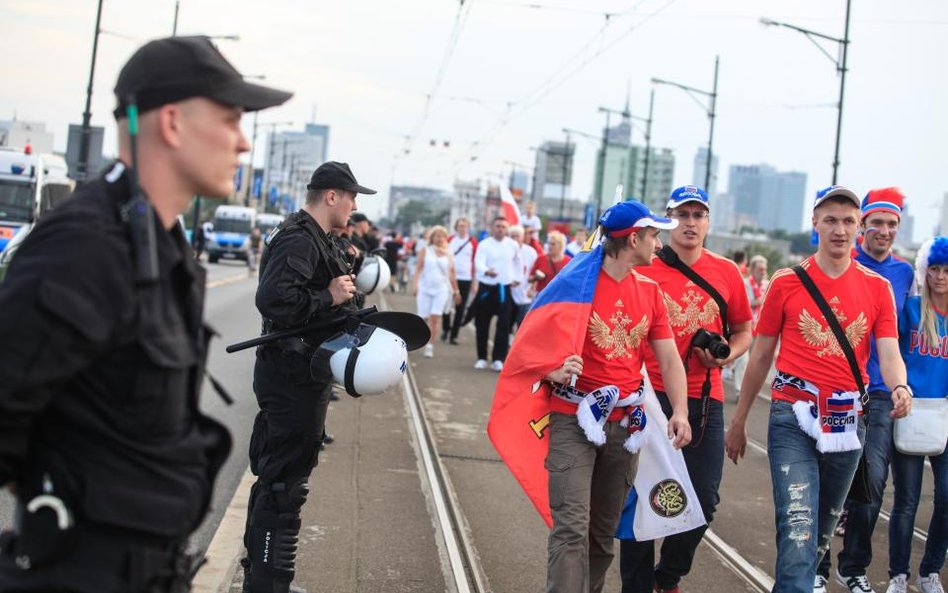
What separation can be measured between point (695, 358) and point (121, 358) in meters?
4.01

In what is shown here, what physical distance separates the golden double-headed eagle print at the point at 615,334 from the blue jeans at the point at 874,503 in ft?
6.44

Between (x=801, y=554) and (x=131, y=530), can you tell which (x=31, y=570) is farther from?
(x=801, y=554)

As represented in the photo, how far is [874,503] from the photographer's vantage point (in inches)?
249

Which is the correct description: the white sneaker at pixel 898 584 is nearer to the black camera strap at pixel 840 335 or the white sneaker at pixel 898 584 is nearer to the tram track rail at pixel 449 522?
the black camera strap at pixel 840 335

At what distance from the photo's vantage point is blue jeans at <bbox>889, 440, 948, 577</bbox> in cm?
639

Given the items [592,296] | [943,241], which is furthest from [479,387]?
[592,296]

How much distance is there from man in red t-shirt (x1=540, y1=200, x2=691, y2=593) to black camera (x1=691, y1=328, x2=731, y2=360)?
39cm

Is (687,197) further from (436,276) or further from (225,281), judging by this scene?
(225,281)

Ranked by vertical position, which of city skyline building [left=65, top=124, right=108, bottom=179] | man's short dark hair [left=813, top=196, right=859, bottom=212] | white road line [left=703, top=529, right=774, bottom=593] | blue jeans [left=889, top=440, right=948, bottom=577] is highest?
city skyline building [left=65, top=124, right=108, bottom=179]

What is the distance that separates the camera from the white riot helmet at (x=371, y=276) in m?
7.06

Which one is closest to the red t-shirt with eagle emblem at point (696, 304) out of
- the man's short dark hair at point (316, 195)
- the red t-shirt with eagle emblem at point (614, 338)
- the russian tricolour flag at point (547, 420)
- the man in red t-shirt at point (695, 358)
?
the man in red t-shirt at point (695, 358)

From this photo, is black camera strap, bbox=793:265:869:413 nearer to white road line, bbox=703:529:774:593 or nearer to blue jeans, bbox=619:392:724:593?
blue jeans, bbox=619:392:724:593

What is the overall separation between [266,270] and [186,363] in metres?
2.72

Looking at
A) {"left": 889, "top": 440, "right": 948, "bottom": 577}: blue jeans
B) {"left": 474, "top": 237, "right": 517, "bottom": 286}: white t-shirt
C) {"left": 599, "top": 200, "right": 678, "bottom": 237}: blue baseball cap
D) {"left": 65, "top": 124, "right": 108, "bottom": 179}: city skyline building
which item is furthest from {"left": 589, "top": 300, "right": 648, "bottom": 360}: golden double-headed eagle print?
{"left": 65, "top": 124, "right": 108, "bottom": 179}: city skyline building
